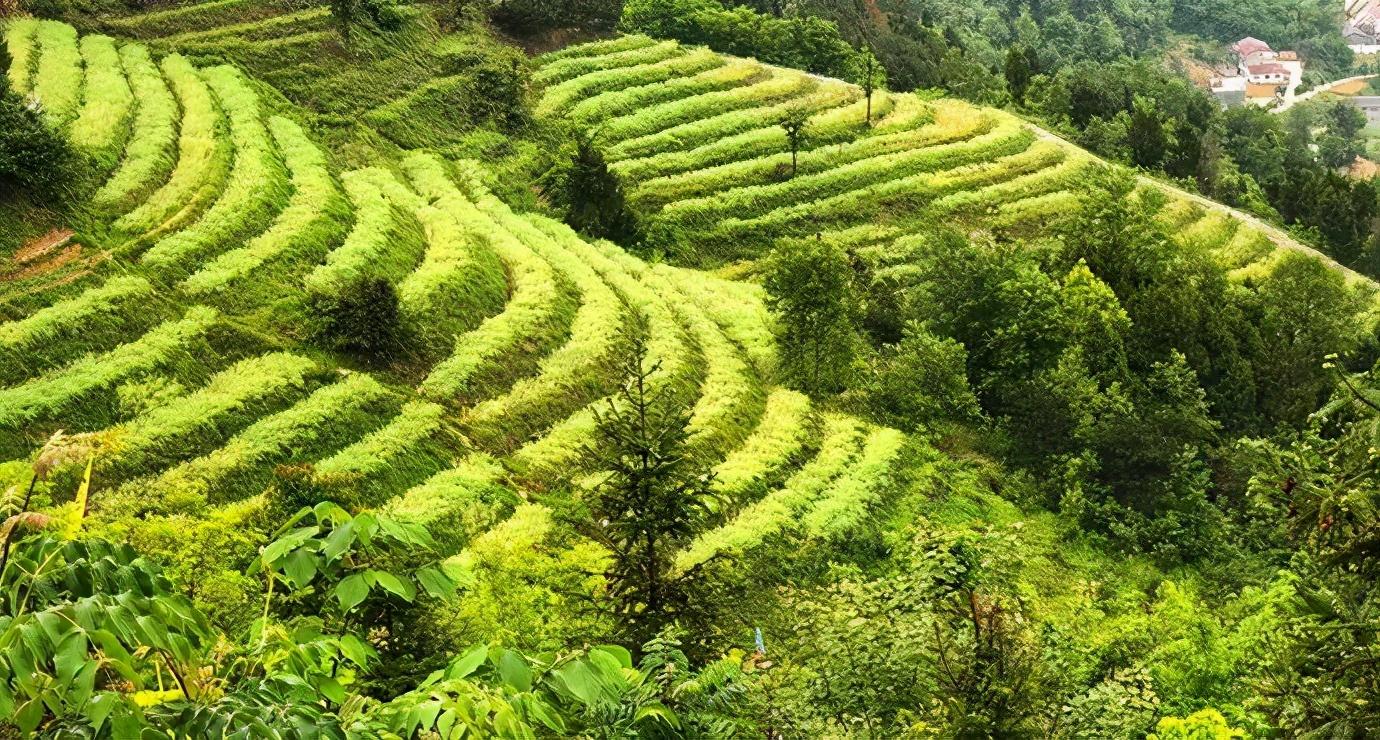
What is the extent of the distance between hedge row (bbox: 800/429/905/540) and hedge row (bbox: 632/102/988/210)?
78.2 feet

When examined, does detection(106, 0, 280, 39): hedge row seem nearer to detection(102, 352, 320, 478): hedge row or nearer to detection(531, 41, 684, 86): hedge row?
detection(531, 41, 684, 86): hedge row

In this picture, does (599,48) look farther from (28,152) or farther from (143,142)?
(28,152)

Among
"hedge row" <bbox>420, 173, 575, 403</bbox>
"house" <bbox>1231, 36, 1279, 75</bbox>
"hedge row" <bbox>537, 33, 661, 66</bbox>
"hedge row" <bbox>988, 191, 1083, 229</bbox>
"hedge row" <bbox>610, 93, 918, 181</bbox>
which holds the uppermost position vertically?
"hedge row" <bbox>537, 33, 661, 66</bbox>

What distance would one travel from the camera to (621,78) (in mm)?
75938

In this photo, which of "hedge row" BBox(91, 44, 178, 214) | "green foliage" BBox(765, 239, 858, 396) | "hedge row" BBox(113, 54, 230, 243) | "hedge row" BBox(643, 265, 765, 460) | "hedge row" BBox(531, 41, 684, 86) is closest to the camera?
"hedge row" BBox(643, 265, 765, 460)

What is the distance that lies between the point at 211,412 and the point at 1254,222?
2511 inches

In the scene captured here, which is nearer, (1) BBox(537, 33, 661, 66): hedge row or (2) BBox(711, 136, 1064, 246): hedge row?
(2) BBox(711, 136, 1064, 246): hedge row

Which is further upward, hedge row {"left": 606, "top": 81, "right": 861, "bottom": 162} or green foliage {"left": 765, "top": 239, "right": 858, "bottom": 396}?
hedge row {"left": 606, "top": 81, "right": 861, "bottom": 162}

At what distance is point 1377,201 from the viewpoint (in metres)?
89.5

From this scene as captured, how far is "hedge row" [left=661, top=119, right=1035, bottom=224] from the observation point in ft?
207

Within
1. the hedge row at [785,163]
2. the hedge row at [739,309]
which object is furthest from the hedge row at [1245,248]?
the hedge row at [739,309]

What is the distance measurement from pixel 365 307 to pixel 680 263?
23496 mm

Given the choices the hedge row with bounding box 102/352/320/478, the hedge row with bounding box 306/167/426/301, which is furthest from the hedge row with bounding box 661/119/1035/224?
the hedge row with bounding box 102/352/320/478

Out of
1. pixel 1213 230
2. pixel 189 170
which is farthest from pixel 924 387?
pixel 1213 230
